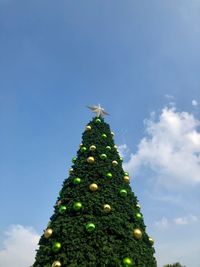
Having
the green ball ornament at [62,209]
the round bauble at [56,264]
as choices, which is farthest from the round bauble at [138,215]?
the round bauble at [56,264]

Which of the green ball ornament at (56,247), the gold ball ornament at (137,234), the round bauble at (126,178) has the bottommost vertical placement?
the green ball ornament at (56,247)

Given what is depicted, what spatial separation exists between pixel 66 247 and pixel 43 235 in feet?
6.13

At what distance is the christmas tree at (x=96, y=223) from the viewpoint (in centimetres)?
1189

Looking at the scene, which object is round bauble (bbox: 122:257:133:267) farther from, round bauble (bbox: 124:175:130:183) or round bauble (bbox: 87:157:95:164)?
round bauble (bbox: 87:157:95:164)

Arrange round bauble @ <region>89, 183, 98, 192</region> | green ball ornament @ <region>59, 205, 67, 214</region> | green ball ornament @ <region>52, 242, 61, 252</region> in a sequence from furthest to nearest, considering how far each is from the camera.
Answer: round bauble @ <region>89, 183, 98, 192</region> < green ball ornament @ <region>59, 205, 67, 214</region> < green ball ornament @ <region>52, 242, 61, 252</region>

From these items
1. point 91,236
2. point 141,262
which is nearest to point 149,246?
point 141,262

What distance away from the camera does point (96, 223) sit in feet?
41.9

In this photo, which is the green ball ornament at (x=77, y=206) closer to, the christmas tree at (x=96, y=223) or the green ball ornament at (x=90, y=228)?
the christmas tree at (x=96, y=223)

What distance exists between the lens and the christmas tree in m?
11.9

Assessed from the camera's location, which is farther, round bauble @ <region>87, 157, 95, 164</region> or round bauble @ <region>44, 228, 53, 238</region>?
round bauble @ <region>87, 157, 95, 164</region>

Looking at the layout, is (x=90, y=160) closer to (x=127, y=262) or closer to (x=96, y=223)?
(x=96, y=223)

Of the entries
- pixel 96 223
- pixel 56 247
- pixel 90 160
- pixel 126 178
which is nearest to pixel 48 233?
pixel 56 247

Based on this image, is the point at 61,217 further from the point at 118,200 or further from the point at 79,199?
the point at 118,200

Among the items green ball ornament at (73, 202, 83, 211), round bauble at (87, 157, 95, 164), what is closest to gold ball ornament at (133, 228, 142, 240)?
green ball ornament at (73, 202, 83, 211)
